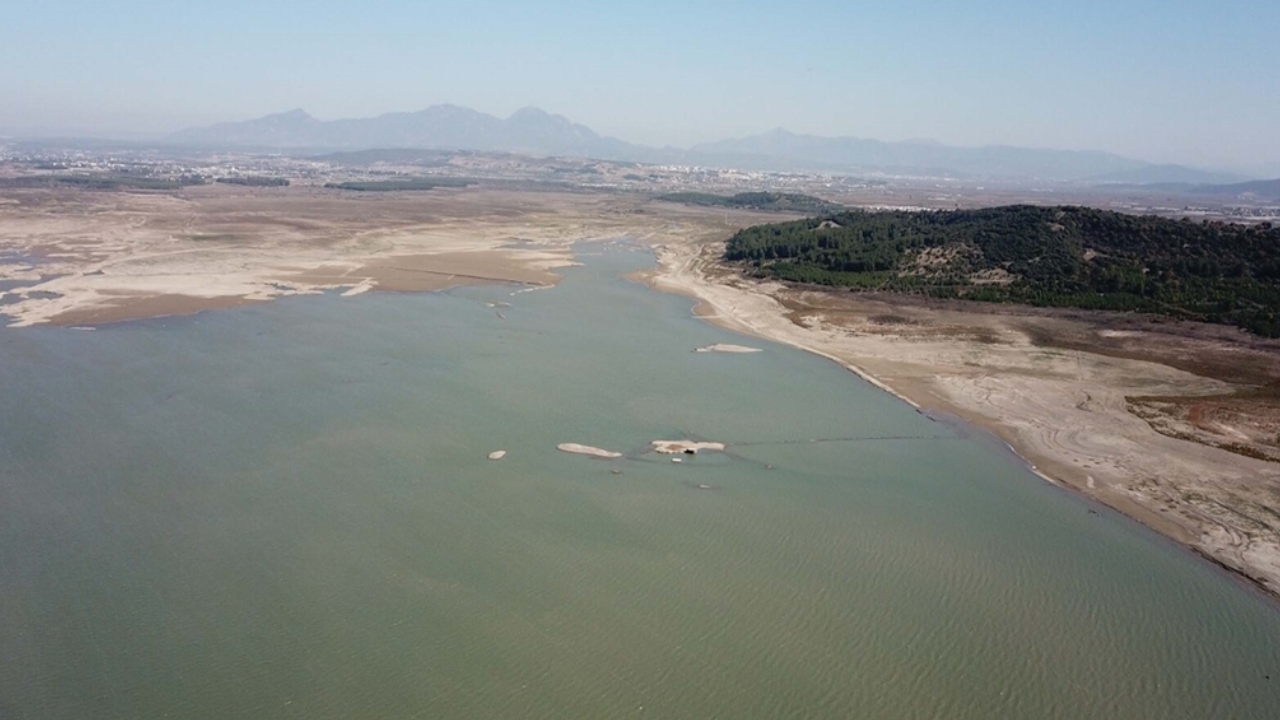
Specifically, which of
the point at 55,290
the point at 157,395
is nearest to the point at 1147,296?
the point at 157,395

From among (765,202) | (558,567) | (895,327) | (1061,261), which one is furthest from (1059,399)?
(765,202)

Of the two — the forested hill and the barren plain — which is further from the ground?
the forested hill

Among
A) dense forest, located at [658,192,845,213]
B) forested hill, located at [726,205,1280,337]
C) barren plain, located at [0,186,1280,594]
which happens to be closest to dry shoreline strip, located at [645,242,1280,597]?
barren plain, located at [0,186,1280,594]

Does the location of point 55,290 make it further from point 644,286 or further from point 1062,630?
point 1062,630

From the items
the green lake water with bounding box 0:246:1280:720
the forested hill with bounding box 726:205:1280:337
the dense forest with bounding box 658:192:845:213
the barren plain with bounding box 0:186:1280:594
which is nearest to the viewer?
the green lake water with bounding box 0:246:1280:720

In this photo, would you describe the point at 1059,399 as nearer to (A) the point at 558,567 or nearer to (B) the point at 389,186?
(A) the point at 558,567

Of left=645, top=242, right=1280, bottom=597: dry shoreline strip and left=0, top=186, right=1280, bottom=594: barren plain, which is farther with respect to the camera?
left=0, top=186, right=1280, bottom=594: barren plain

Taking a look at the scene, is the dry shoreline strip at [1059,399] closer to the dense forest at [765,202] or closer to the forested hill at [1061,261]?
the forested hill at [1061,261]

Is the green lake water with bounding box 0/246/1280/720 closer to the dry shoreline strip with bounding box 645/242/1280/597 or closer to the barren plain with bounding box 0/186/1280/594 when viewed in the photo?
the dry shoreline strip with bounding box 645/242/1280/597
